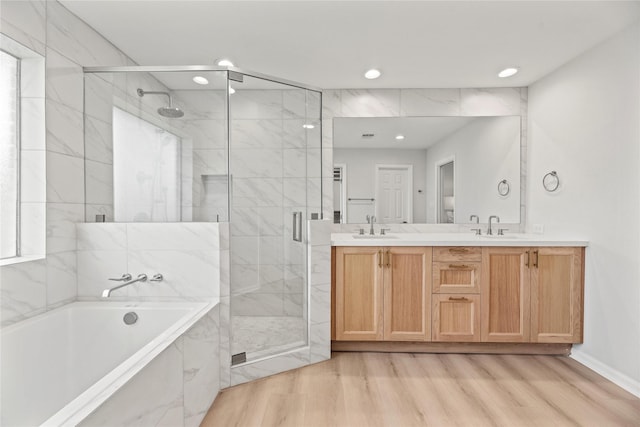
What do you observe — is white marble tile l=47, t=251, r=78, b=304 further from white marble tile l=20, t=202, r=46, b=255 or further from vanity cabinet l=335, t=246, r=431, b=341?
vanity cabinet l=335, t=246, r=431, b=341

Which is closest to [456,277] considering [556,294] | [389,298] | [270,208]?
[389,298]

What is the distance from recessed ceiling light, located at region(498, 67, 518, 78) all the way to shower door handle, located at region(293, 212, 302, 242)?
2096 millimetres

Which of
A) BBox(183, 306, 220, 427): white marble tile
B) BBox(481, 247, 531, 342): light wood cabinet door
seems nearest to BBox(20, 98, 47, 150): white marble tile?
BBox(183, 306, 220, 427): white marble tile

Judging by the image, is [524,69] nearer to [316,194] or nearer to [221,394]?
[316,194]

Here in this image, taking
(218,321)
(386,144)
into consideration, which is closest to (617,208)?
(386,144)

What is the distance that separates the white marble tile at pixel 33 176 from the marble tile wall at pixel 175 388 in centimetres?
117

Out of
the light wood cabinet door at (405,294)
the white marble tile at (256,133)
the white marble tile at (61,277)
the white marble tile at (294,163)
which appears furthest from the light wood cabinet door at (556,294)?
the white marble tile at (61,277)

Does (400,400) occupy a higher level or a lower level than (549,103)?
lower

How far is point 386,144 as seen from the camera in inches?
124

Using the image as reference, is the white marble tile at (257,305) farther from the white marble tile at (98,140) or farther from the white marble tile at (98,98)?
the white marble tile at (98,98)

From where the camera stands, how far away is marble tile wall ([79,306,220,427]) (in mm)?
1086

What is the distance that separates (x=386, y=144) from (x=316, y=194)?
100cm

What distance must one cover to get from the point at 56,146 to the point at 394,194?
2585 millimetres

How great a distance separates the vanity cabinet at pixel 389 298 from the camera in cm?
256
